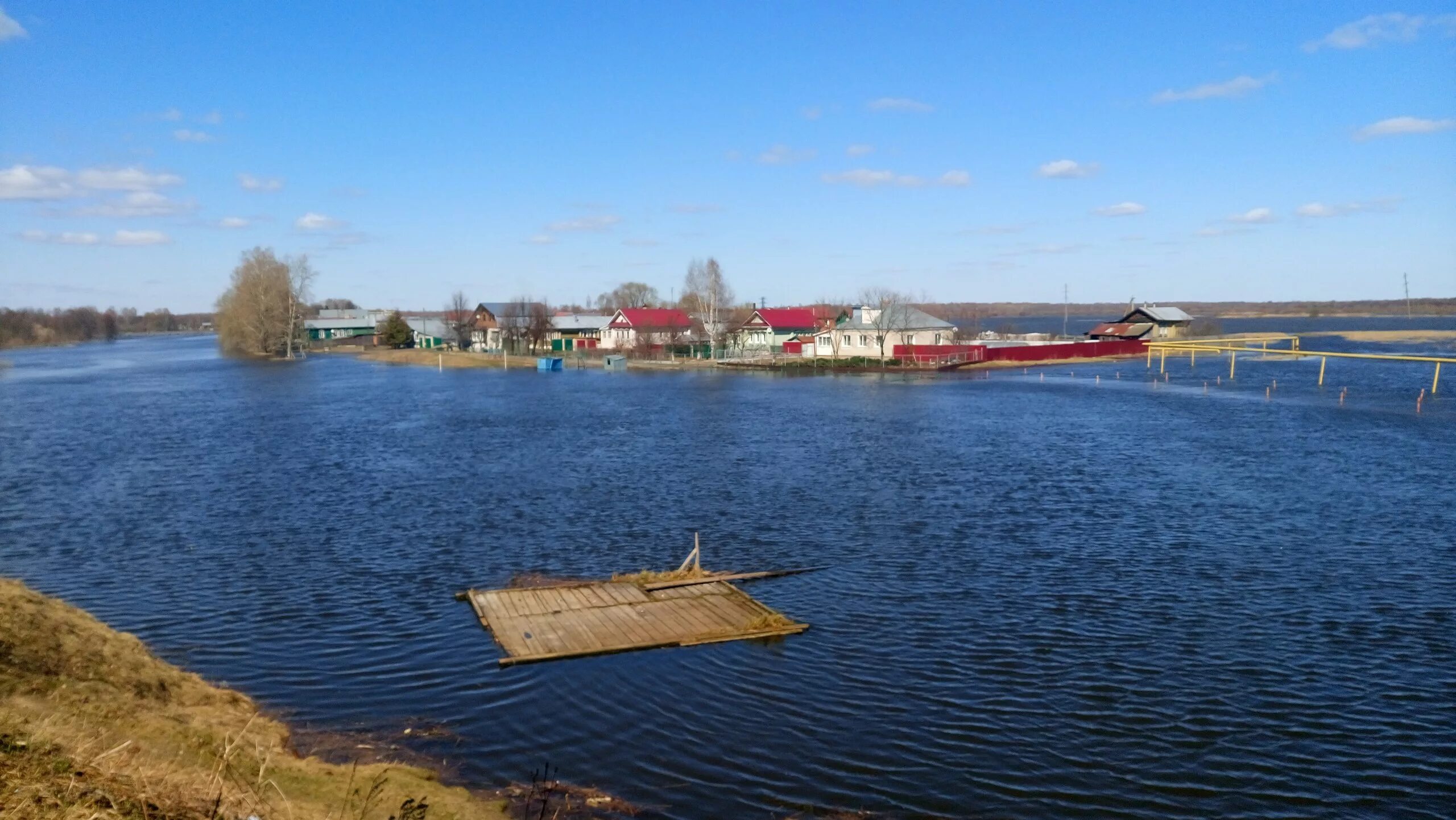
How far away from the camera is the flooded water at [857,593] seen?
438 inches

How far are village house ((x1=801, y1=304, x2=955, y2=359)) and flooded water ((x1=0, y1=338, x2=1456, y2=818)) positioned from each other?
40.0 metres

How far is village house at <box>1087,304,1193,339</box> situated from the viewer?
10750cm

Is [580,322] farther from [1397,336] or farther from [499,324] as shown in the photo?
[1397,336]

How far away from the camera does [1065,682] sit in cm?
1345

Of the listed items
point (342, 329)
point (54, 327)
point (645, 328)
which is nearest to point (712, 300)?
point (645, 328)

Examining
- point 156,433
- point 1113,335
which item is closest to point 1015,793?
point 156,433

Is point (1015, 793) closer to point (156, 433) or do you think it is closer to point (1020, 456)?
point (1020, 456)

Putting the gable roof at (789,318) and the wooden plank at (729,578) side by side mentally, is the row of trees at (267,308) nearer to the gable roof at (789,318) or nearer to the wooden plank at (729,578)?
the gable roof at (789,318)

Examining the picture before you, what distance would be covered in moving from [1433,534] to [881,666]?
617 inches

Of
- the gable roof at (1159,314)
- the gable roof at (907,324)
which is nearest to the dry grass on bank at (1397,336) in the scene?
the gable roof at (1159,314)

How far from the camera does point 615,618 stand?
51.4 feet

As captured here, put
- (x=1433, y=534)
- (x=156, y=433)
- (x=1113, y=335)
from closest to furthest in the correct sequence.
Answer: (x=1433, y=534)
(x=156, y=433)
(x=1113, y=335)

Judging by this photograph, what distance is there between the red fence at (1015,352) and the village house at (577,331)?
37388 millimetres

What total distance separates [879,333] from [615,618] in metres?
67.0
